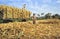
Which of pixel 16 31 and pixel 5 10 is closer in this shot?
pixel 16 31

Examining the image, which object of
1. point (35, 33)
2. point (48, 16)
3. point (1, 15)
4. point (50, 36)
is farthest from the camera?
point (48, 16)

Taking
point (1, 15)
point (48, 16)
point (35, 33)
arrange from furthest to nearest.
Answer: point (48, 16), point (1, 15), point (35, 33)

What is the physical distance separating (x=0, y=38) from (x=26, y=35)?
144 cm

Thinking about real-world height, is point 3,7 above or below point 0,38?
above

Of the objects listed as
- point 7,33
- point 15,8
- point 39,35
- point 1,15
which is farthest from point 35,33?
point 15,8

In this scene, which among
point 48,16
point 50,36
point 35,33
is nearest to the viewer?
point 50,36

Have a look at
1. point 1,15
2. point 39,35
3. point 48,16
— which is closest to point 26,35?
point 39,35

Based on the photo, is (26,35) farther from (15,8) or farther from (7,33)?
(15,8)

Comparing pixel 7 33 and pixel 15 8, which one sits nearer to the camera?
pixel 7 33

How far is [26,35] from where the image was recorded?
1205 centimetres

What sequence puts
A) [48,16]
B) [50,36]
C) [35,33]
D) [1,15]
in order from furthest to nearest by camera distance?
[48,16], [1,15], [35,33], [50,36]

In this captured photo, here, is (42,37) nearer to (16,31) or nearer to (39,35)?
(39,35)

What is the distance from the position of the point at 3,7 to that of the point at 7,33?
13.1 meters

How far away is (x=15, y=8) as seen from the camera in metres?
26.6
